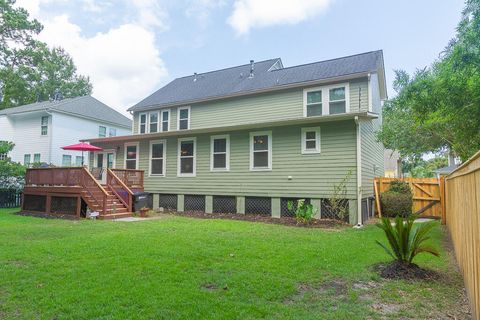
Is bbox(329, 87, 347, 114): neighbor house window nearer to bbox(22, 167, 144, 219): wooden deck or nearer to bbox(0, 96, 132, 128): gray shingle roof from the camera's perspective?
bbox(22, 167, 144, 219): wooden deck

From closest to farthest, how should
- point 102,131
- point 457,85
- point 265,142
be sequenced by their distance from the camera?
point 457,85
point 265,142
point 102,131

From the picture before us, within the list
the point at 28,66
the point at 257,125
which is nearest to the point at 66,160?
the point at 257,125

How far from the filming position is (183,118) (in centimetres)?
1598

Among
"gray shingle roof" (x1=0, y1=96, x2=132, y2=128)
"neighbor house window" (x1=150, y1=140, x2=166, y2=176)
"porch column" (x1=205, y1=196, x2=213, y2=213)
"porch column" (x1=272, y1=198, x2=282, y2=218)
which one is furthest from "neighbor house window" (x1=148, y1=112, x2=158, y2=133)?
"porch column" (x1=272, y1=198, x2=282, y2=218)

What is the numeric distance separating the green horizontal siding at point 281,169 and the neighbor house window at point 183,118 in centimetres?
219

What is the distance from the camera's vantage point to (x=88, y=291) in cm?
352

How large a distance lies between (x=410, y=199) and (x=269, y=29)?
12961mm

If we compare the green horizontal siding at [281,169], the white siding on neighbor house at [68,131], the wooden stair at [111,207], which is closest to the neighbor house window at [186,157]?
the green horizontal siding at [281,169]

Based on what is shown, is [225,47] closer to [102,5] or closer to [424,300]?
[102,5]

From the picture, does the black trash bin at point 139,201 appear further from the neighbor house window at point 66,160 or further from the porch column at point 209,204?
the neighbor house window at point 66,160

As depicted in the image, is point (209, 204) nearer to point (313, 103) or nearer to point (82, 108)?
point (313, 103)

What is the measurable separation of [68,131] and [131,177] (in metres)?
10.5

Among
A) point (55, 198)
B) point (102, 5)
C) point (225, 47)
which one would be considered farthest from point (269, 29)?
point (55, 198)

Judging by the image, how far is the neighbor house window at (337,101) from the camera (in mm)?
12125
